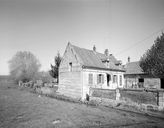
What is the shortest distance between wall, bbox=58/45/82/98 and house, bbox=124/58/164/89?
15.0 m

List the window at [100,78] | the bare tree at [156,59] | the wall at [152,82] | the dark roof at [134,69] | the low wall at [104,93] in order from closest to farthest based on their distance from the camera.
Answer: the low wall at [104,93]
the bare tree at [156,59]
the window at [100,78]
the wall at [152,82]
the dark roof at [134,69]

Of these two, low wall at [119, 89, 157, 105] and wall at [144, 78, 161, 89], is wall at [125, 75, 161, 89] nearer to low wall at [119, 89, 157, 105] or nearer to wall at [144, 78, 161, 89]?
wall at [144, 78, 161, 89]

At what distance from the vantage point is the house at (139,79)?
79.4 ft

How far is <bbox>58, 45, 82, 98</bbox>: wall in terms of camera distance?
64.1 ft

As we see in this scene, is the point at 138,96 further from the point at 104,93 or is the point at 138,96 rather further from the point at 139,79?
the point at 139,79

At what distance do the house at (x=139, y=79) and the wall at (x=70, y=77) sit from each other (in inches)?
590

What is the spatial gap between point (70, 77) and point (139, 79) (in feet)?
55.1

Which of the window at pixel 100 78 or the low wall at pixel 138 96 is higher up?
the window at pixel 100 78

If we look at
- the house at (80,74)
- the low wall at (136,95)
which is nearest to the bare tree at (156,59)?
the house at (80,74)

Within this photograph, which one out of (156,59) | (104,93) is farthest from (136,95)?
(156,59)

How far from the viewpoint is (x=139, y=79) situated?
27.0m

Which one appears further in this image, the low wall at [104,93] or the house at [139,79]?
the house at [139,79]

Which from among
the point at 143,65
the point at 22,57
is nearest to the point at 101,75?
the point at 143,65

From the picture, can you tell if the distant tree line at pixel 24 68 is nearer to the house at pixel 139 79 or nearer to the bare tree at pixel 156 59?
the house at pixel 139 79
